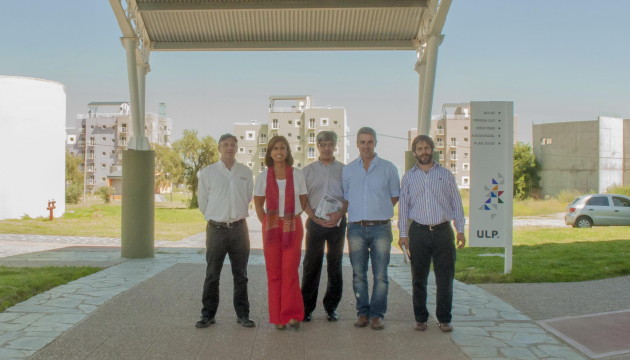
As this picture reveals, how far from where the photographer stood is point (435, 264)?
6344 mm

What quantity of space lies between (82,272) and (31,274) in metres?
0.73

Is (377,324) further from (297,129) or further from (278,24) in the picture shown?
(297,129)

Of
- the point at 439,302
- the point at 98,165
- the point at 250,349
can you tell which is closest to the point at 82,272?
the point at 250,349

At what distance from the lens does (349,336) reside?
6.00 m

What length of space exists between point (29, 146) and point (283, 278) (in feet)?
83.0

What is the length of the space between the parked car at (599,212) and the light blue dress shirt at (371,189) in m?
19.5

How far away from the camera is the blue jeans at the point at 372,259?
6.28 meters

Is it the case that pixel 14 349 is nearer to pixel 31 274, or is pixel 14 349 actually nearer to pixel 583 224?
pixel 31 274

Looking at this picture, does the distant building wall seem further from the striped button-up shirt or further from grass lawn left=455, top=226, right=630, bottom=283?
the striped button-up shirt

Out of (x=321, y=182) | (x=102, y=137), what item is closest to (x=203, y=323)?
(x=321, y=182)

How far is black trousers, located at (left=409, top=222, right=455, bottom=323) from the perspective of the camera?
621 centimetres

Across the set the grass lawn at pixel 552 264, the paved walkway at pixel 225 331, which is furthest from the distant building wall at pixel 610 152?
the paved walkway at pixel 225 331

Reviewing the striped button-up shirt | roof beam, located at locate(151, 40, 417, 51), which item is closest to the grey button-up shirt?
the striped button-up shirt

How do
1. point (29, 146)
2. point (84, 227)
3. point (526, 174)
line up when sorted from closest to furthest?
1. point (84, 227)
2. point (29, 146)
3. point (526, 174)
